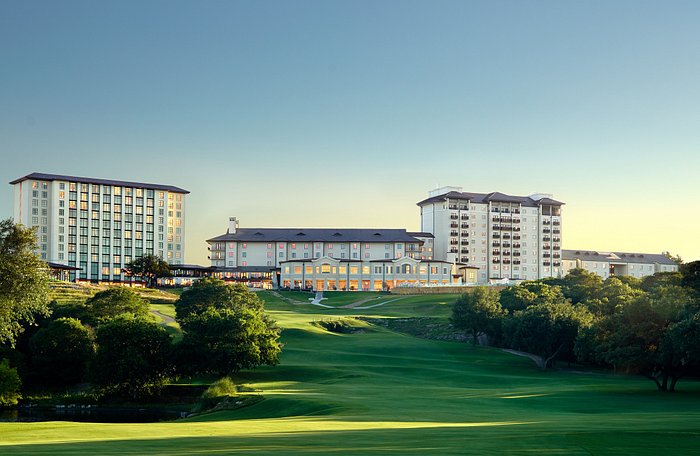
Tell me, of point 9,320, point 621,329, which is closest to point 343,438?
point 9,320

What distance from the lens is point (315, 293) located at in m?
189

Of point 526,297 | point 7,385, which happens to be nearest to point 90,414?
point 7,385

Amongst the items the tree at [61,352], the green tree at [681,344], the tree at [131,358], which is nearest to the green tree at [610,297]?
the green tree at [681,344]

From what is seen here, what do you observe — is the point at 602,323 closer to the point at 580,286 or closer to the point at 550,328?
the point at 550,328

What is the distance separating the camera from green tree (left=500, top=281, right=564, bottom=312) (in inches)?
4102

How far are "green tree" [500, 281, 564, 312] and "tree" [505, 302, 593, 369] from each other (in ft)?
47.0

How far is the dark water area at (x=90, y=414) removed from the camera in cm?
5734

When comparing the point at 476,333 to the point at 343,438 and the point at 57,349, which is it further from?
the point at 343,438

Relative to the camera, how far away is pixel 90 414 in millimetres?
60844

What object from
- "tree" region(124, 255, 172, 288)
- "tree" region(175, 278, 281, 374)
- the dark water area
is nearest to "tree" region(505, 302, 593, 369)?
"tree" region(175, 278, 281, 374)

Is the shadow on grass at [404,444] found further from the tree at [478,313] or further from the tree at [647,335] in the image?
the tree at [478,313]

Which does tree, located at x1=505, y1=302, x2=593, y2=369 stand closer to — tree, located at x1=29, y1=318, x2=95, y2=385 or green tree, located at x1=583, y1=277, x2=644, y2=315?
green tree, located at x1=583, y1=277, x2=644, y2=315

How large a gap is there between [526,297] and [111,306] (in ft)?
177

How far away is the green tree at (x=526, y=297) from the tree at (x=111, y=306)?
4894cm
